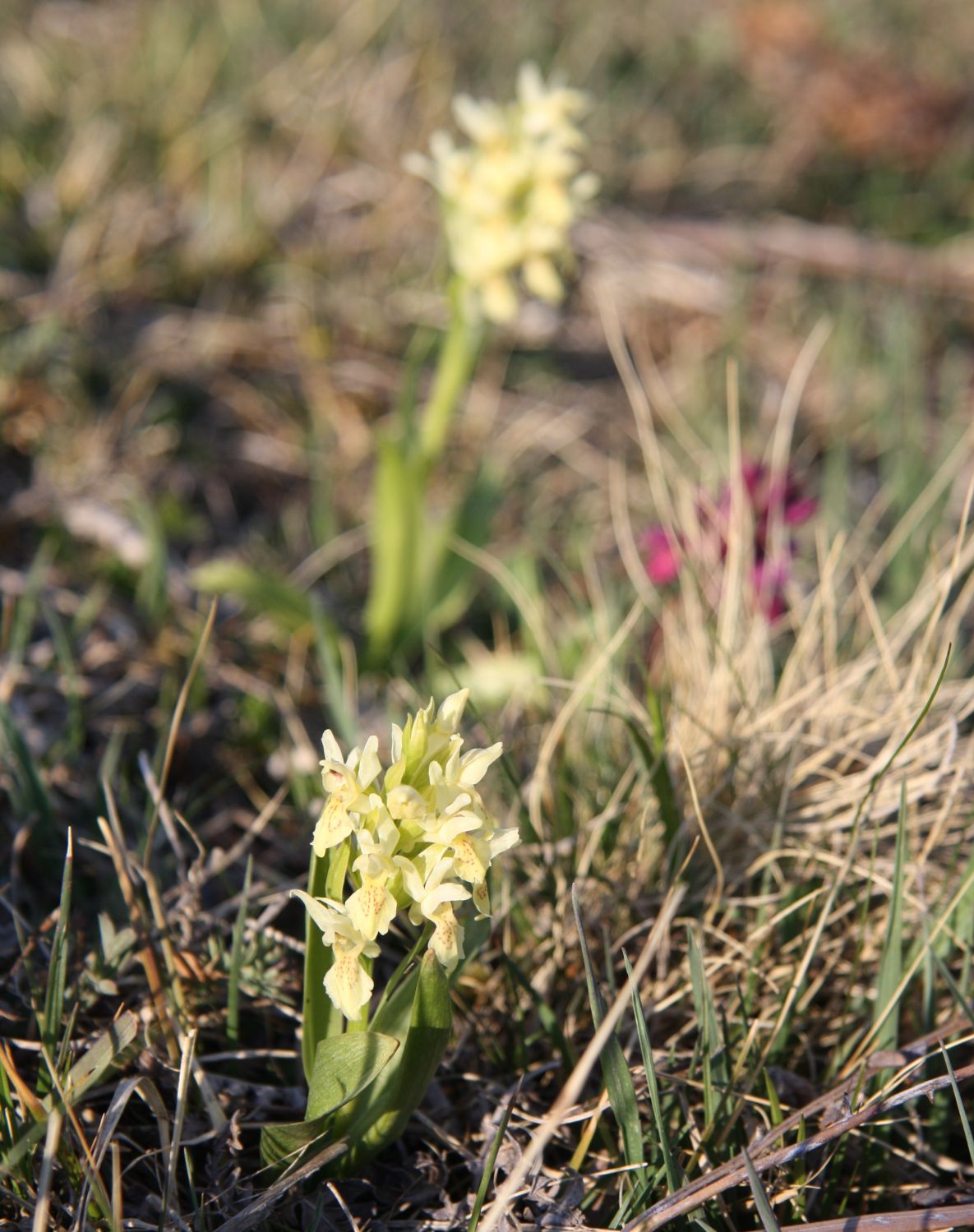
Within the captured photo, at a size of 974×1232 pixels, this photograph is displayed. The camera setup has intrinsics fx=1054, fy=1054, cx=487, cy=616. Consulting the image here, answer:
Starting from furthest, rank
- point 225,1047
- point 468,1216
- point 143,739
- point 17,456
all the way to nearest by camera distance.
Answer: point 17,456, point 143,739, point 225,1047, point 468,1216

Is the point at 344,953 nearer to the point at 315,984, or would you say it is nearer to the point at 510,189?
the point at 315,984

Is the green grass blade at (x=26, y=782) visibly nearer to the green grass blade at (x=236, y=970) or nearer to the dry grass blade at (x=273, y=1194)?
the green grass blade at (x=236, y=970)

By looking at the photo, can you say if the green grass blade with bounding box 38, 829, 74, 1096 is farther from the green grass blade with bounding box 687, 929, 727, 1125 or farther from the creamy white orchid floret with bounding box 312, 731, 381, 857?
the green grass blade with bounding box 687, 929, 727, 1125

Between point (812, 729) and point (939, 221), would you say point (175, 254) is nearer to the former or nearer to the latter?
point (812, 729)

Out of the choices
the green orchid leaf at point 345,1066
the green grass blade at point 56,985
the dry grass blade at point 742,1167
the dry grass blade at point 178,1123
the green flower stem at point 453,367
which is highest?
the green flower stem at point 453,367

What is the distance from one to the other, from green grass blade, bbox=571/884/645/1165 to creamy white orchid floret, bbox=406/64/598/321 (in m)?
1.38

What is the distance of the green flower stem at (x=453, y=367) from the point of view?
2.25 meters

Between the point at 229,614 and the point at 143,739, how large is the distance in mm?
484

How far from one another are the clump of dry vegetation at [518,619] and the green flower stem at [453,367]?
3.3 inches

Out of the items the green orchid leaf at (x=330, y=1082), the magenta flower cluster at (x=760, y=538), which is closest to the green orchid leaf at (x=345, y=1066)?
the green orchid leaf at (x=330, y=1082)

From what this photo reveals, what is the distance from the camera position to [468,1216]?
1296 millimetres

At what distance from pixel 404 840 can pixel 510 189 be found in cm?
147

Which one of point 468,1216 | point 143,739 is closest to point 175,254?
point 143,739

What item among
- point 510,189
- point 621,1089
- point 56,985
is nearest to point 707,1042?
point 621,1089
